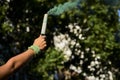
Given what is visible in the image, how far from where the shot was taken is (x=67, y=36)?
21328 millimetres

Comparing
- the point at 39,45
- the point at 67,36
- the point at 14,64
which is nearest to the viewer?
the point at 14,64

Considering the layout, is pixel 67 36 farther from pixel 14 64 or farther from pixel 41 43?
pixel 14 64

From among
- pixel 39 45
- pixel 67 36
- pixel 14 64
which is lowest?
pixel 14 64

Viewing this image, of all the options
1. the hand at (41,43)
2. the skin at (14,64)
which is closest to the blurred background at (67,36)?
the hand at (41,43)

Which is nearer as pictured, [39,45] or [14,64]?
[14,64]

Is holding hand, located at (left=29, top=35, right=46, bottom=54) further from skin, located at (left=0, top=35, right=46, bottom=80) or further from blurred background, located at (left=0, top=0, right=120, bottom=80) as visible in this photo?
blurred background, located at (left=0, top=0, right=120, bottom=80)

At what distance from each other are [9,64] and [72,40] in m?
17.4

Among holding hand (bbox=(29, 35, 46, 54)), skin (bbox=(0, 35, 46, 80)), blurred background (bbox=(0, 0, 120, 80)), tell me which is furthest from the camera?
blurred background (bbox=(0, 0, 120, 80))

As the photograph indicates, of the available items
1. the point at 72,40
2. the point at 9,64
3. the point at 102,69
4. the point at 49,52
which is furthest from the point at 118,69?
the point at 9,64

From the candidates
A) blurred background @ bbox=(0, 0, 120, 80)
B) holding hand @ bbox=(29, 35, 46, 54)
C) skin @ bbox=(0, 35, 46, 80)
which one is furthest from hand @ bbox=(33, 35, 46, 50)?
blurred background @ bbox=(0, 0, 120, 80)

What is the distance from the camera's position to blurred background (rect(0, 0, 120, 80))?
16609 mm

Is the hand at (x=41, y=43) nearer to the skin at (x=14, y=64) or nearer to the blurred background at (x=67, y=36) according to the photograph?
the skin at (x=14, y=64)

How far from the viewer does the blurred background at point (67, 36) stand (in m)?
16.6

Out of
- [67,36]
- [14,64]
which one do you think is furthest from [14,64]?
[67,36]
